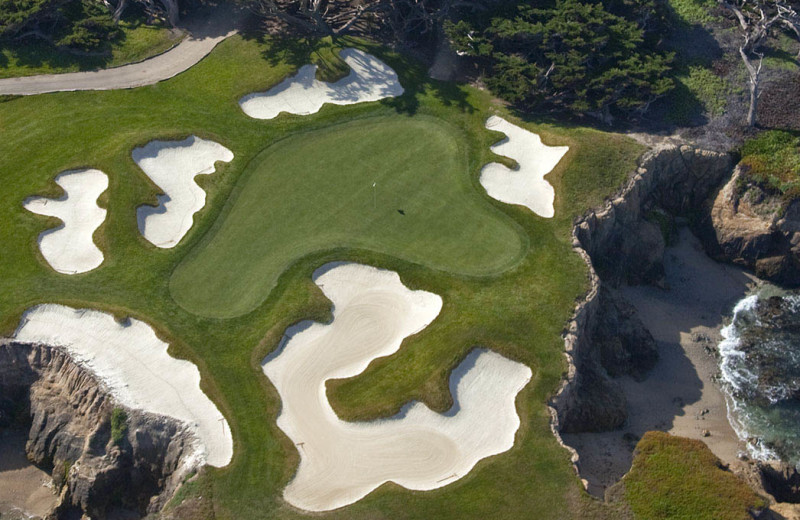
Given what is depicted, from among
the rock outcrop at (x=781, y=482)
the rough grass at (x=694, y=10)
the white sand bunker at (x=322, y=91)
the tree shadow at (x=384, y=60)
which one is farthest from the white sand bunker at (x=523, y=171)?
the rough grass at (x=694, y=10)

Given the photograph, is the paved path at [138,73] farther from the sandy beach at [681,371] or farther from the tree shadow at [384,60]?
the sandy beach at [681,371]

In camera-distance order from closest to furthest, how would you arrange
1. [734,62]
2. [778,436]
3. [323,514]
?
1. [323,514]
2. [778,436]
3. [734,62]

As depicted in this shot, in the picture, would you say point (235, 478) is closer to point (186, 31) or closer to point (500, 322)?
point (500, 322)

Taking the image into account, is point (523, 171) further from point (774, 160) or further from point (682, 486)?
point (682, 486)

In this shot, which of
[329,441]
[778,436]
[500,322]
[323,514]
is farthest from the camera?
[778,436]

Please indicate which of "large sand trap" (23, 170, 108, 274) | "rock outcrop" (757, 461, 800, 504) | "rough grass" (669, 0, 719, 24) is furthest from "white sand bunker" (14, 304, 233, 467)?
"rough grass" (669, 0, 719, 24)

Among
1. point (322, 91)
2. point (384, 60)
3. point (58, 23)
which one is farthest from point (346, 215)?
point (58, 23)

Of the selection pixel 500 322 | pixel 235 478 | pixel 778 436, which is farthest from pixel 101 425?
pixel 778 436

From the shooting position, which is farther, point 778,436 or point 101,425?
point 778,436
